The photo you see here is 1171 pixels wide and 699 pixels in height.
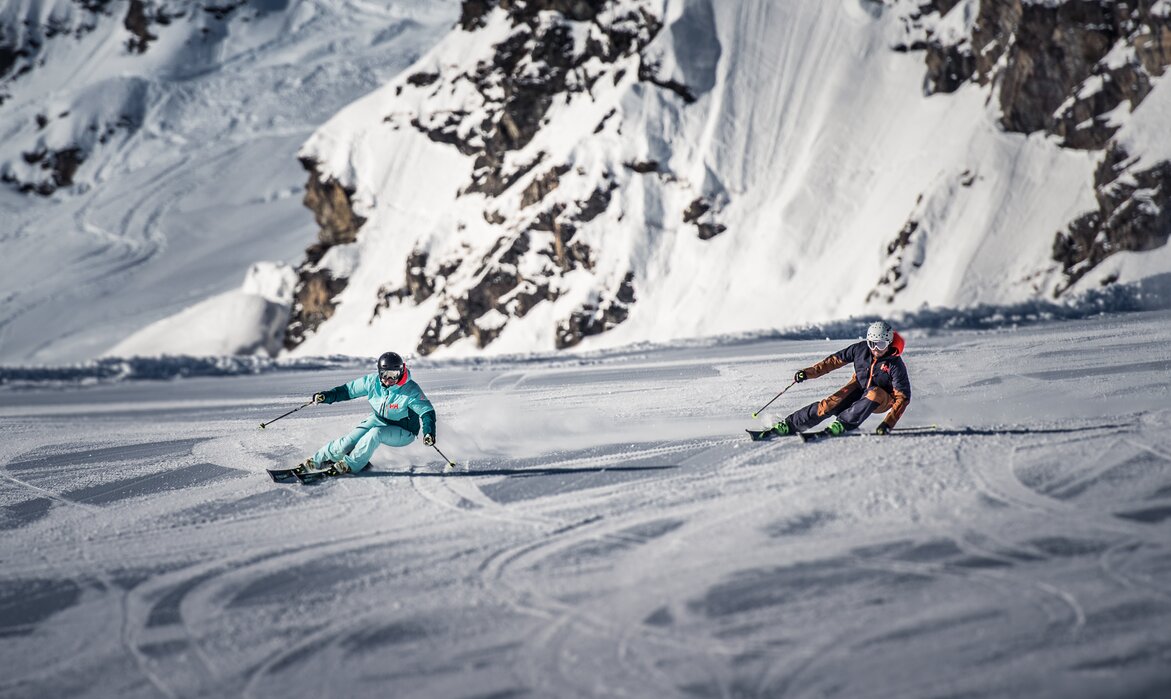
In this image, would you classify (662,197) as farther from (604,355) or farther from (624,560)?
(624,560)

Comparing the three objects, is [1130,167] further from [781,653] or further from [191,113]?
[191,113]

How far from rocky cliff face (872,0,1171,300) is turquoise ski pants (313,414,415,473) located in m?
20.9

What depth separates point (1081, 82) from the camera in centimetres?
3002

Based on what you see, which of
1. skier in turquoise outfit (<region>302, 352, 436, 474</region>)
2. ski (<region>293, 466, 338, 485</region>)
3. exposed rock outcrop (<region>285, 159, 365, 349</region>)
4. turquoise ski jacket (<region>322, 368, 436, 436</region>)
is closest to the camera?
ski (<region>293, 466, 338, 485</region>)

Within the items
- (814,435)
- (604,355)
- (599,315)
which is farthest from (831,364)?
(599,315)

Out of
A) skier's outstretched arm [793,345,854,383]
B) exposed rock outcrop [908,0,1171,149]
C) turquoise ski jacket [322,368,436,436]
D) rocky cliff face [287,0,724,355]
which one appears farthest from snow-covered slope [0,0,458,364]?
skier's outstretched arm [793,345,854,383]

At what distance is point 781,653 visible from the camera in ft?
16.5

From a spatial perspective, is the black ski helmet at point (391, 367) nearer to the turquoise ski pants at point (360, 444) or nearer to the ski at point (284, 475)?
the turquoise ski pants at point (360, 444)

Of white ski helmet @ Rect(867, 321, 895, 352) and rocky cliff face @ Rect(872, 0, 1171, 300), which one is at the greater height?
rocky cliff face @ Rect(872, 0, 1171, 300)

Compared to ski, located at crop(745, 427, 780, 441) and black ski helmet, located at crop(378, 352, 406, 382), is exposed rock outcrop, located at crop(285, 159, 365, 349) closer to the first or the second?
black ski helmet, located at crop(378, 352, 406, 382)

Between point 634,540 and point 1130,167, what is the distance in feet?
80.6

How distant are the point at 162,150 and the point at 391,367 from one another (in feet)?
227

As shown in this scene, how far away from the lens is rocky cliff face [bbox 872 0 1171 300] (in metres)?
26.1

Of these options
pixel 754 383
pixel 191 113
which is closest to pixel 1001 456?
pixel 754 383
